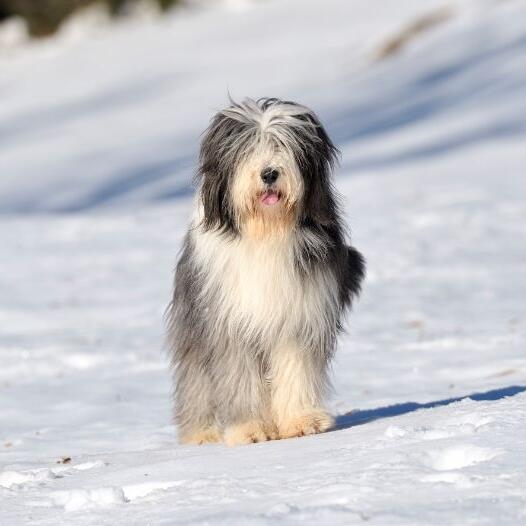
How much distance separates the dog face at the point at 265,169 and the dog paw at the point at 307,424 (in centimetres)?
74

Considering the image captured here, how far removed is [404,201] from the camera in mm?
13844

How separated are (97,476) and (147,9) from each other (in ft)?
95.8

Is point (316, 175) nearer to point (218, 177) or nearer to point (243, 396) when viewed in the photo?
point (218, 177)

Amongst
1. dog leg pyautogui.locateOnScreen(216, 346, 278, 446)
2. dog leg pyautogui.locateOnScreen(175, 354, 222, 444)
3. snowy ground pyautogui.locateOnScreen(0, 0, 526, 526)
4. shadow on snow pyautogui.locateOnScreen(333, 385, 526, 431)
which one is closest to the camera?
snowy ground pyautogui.locateOnScreen(0, 0, 526, 526)

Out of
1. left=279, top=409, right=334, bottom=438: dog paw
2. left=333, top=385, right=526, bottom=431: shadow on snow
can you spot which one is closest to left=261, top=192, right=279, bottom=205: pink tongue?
left=279, top=409, right=334, bottom=438: dog paw

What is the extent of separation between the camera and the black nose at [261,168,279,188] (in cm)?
515

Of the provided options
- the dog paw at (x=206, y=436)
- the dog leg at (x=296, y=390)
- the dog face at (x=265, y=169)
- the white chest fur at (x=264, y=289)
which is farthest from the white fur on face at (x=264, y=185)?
the dog paw at (x=206, y=436)

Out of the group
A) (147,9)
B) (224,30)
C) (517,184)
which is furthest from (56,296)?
(147,9)

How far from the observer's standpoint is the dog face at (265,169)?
5.17m

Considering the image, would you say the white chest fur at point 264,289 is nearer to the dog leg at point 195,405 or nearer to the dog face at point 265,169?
the dog face at point 265,169

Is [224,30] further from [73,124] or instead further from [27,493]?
[27,493]

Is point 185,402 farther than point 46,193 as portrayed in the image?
No

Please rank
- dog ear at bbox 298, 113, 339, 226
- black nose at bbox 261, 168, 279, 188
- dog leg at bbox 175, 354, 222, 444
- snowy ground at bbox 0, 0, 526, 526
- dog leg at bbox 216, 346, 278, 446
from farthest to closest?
dog leg at bbox 175, 354, 222, 444, dog leg at bbox 216, 346, 278, 446, dog ear at bbox 298, 113, 339, 226, black nose at bbox 261, 168, 279, 188, snowy ground at bbox 0, 0, 526, 526

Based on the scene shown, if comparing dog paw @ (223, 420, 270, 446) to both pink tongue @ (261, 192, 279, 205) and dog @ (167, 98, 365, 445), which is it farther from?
pink tongue @ (261, 192, 279, 205)
